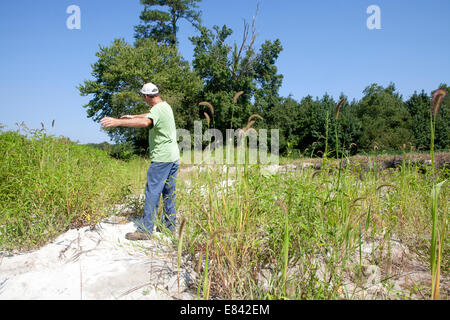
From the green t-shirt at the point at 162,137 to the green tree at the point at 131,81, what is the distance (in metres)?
17.0

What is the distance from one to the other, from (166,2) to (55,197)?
90.2 ft

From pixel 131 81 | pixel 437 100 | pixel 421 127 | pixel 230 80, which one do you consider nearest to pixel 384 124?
pixel 421 127

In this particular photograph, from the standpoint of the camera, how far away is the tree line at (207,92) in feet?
68.5

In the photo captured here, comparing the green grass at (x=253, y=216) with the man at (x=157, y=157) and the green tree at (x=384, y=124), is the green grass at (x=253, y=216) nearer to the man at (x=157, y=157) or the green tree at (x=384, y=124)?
the man at (x=157, y=157)

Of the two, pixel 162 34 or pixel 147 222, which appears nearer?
pixel 147 222

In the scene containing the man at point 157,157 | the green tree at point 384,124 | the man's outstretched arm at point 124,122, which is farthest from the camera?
the green tree at point 384,124

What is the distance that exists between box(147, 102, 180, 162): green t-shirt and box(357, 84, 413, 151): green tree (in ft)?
57.6

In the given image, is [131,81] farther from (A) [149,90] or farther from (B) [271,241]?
(B) [271,241]

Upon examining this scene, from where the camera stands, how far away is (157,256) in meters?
2.66

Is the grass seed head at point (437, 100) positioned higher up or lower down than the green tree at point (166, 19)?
lower down

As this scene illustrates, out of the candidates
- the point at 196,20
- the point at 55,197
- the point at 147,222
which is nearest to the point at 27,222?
the point at 55,197

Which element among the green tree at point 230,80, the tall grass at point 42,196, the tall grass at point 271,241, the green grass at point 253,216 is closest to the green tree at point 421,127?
the green tree at point 230,80

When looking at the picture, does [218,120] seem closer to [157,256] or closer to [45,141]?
[45,141]
